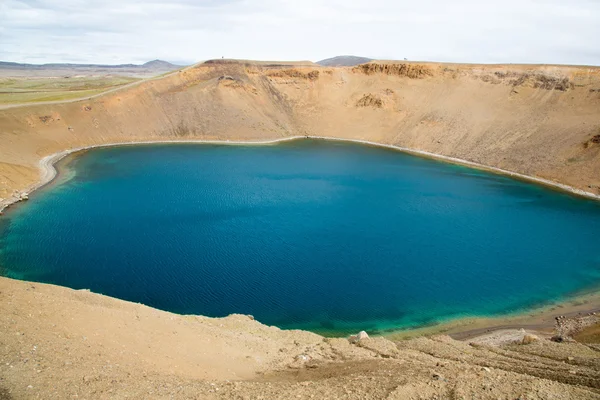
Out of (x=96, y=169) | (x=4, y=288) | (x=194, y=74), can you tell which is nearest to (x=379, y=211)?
(x=4, y=288)

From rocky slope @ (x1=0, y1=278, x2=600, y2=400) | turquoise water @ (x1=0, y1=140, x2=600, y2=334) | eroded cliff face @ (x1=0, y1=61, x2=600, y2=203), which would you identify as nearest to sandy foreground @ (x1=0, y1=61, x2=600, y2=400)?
rocky slope @ (x1=0, y1=278, x2=600, y2=400)

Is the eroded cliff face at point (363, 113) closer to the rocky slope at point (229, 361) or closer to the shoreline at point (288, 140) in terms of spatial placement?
the shoreline at point (288, 140)

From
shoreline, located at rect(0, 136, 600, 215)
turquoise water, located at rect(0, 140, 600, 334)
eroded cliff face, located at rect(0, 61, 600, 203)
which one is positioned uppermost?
eroded cliff face, located at rect(0, 61, 600, 203)

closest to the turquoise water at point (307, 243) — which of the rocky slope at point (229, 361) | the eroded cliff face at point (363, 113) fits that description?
the rocky slope at point (229, 361)

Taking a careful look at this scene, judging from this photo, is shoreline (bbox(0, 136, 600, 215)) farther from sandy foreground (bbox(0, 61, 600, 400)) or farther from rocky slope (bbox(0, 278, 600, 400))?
rocky slope (bbox(0, 278, 600, 400))

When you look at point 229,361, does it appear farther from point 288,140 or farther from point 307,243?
point 288,140

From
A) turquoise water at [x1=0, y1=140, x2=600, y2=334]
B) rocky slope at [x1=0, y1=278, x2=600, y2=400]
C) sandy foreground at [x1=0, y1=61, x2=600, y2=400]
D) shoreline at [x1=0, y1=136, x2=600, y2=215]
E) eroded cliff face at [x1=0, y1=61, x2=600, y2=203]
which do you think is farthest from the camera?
eroded cliff face at [x1=0, y1=61, x2=600, y2=203]

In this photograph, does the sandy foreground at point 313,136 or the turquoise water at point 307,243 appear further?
the turquoise water at point 307,243

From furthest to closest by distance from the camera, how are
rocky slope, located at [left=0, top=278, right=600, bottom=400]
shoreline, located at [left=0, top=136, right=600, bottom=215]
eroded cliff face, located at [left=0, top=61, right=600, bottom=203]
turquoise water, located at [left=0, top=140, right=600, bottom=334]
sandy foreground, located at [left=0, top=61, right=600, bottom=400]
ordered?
eroded cliff face, located at [left=0, top=61, right=600, bottom=203], shoreline, located at [left=0, top=136, right=600, bottom=215], turquoise water, located at [left=0, top=140, right=600, bottom=334], sandy foreground, located at [left=0, top=61, right=600, bottom=400], rocky slope, located at [left=0, top=278, right=600, bottom=400]

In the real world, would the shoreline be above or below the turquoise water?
above
